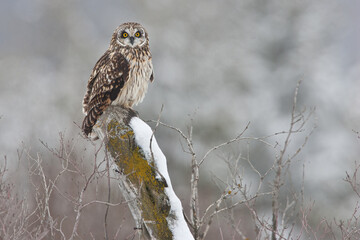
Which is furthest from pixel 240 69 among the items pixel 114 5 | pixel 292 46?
pixel 114 5

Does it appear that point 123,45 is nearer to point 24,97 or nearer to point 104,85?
point 104,85

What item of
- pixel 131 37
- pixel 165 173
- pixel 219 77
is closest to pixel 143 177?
pixel 165 173

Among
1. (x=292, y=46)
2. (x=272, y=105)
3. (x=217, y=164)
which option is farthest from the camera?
(x=292, y=46)

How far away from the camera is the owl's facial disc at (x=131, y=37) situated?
681 centimetres

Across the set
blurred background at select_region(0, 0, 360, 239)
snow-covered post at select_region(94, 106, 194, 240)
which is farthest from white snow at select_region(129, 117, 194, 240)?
blurred background at select_region(0, 0, 360, 239)

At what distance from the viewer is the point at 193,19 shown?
3594cm

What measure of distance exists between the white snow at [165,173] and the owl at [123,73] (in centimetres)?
143

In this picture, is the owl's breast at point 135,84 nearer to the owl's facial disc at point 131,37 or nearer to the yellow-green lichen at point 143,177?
the owl's facial disc at point 131,37

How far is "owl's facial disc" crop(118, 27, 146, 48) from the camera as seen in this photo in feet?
22.4

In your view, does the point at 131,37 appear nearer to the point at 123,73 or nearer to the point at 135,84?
the point at 123,73

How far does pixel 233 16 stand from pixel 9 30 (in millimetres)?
24372

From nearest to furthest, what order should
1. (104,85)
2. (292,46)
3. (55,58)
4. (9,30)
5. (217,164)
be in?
(104,85) → (217,164) → (292,46) → (55,58) → (9,30)

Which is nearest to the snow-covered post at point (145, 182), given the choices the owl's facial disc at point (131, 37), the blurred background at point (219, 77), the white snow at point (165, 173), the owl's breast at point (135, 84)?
the white snow at point (165, 173)

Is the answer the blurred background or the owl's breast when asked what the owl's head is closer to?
the owl's breast
